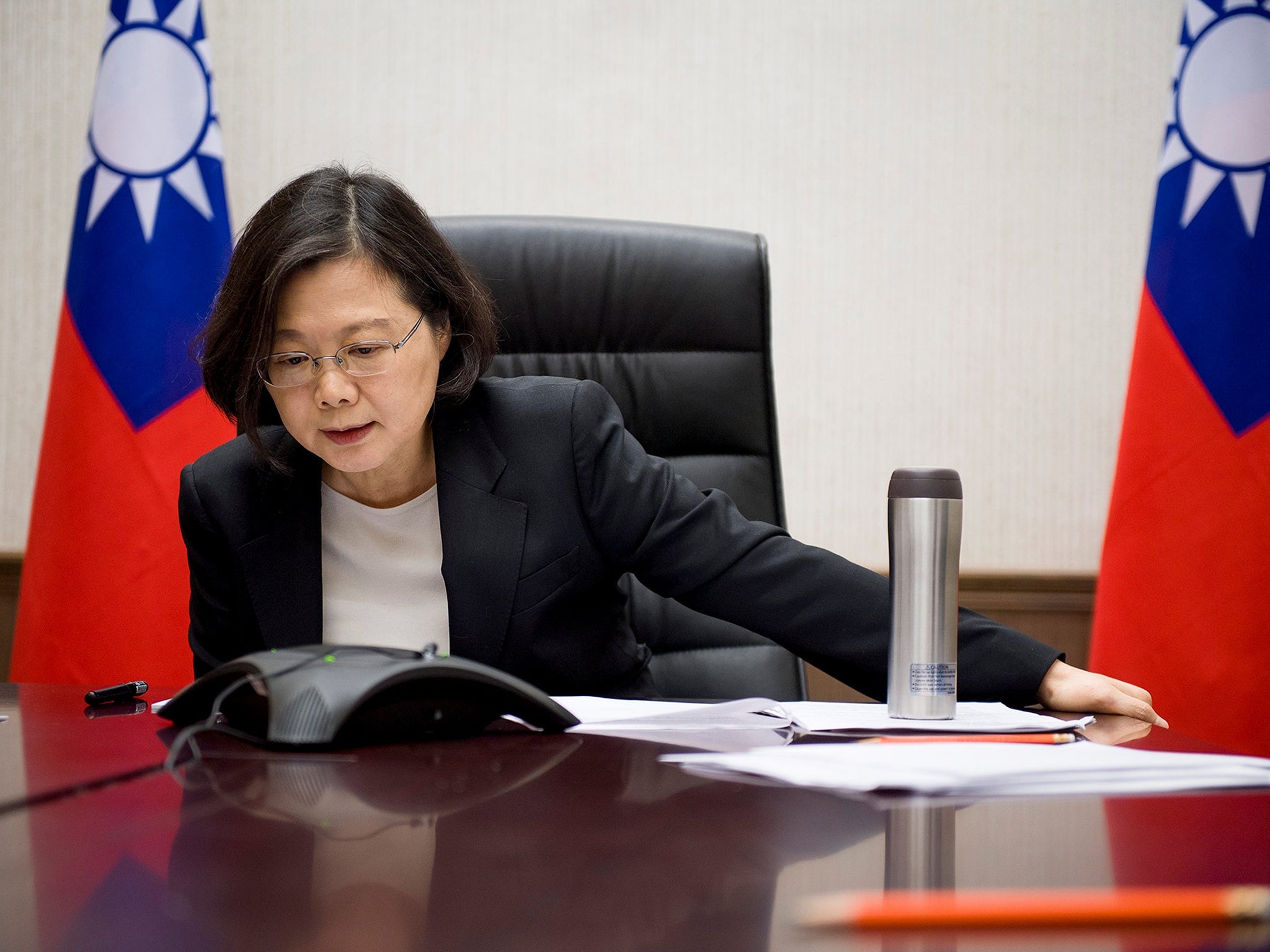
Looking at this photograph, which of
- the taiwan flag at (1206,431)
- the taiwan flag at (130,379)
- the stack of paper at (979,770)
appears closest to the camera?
the stack of paper at (979,770)

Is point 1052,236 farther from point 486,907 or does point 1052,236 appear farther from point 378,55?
point 486,907

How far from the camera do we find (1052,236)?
2000mm

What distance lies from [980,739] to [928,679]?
11 cm

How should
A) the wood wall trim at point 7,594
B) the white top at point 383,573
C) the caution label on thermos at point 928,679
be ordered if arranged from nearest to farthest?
the caution label on thermos at point 928,679 < the white top at point 383,573 < the wood wall trim at point 7,594

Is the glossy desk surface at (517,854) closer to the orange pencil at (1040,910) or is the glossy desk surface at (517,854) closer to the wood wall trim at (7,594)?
the orange pencil at (1040,910)

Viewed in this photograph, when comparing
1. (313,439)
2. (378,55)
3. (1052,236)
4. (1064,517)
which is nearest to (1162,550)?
(1064,517)

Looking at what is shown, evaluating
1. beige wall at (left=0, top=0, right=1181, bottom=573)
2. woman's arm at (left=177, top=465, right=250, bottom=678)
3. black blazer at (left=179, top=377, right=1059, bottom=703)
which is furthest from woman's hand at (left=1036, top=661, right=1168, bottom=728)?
beige wall at (left=0, top=0, right=1181, bottom=573)

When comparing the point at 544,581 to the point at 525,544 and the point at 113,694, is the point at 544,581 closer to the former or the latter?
the point at 525,544

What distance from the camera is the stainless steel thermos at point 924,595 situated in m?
0.75

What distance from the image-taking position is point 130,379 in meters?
1.80

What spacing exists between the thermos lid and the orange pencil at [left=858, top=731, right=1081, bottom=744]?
0.58ft

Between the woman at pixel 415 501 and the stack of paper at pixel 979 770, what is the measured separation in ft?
1.39

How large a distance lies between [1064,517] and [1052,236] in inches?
21.1

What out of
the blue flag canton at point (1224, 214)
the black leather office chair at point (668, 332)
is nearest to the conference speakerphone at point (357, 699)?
the black leather office chair at point (668, 332)
